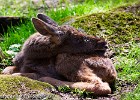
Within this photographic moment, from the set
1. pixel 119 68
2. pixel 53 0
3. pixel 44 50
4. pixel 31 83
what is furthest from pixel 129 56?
pixel 53 0

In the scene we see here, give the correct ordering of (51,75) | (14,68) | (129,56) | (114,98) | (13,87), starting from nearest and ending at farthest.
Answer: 1. (13,87)
2. (114,98)
3. (51,75)
4. (14,68)
5. (129,56)

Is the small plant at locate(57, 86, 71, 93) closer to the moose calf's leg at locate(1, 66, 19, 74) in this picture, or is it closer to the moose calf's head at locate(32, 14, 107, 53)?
the moose calf's head at locate(32, 14, 107, 53)

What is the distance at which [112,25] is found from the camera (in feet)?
30.4

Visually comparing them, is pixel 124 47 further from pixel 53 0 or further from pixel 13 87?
pixel 53 0

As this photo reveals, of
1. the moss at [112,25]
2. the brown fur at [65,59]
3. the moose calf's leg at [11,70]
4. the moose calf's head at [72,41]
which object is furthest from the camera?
the moss at [112,25]

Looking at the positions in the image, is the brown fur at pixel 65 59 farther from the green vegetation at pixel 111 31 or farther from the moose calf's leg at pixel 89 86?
the green vegetation at pixel 111 31

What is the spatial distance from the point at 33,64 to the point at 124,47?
6.94 ft

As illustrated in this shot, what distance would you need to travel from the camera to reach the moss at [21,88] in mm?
5699

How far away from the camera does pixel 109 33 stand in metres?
9.03

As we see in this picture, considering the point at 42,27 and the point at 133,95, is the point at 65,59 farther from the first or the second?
the point at 133,95

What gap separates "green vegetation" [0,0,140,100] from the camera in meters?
7.02

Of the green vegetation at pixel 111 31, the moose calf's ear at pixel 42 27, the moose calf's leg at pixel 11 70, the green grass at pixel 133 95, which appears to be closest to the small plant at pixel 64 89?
the green vegetation at pixel 111 31

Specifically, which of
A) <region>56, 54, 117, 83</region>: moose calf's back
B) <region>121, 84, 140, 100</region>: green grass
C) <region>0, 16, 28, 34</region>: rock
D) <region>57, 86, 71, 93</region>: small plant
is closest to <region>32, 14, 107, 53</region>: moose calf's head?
<region>56, 54, 117, 83</region>: moose calf's back

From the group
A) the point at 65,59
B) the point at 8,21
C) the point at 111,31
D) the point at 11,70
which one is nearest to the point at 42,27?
the point at 65,59
